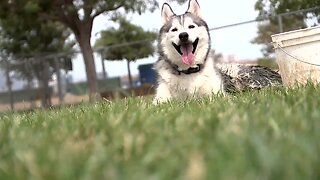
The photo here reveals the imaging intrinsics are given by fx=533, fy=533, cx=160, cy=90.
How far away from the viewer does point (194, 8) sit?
513 centimetres

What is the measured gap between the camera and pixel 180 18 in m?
4.94

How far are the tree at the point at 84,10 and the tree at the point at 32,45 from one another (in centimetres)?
37

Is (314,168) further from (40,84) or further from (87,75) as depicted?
(40,84)

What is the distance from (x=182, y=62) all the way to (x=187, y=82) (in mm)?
222

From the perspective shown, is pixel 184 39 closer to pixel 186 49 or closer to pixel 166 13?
pixel 186 49

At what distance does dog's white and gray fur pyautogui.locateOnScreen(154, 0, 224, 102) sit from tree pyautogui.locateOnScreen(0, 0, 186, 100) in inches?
420

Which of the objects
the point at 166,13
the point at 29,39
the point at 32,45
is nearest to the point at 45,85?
the point at 29,39

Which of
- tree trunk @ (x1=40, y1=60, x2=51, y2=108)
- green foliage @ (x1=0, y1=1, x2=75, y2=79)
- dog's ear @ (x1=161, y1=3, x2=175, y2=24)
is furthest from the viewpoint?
green foliage @ (x1=0, y1=1, x2=75, y2=79)

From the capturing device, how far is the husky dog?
4680 millimetres

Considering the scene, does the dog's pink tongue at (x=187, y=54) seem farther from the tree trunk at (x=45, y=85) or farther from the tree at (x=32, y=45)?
the tree trunk at (x=45, y=85)

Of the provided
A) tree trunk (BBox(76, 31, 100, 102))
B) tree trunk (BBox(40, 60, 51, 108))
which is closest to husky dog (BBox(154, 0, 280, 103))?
tree trunk (BBox(76, 31, 100, 102))

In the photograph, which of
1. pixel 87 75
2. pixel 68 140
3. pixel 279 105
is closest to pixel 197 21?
pixel 279 105

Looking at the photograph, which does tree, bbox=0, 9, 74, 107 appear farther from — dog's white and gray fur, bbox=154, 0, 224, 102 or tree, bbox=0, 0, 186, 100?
dog's white and gray fur, bbox=154, 0, 224, 102

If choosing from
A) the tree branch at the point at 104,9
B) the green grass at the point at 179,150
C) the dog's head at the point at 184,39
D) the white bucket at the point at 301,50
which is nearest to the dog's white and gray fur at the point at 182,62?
the dog's head at the point at 184,39
